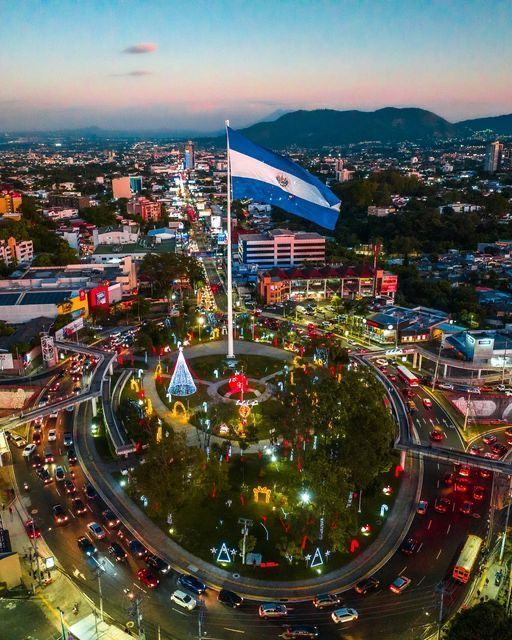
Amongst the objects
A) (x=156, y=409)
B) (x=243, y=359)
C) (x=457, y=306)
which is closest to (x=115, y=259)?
(x=243, y=359)

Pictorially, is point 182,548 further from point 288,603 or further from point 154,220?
point 154,220

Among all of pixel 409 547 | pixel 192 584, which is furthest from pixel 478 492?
pixel 192 584

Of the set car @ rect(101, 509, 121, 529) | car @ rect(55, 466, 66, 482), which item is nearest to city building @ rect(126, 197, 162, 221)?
car @ rect(55, 466, 66, 482)

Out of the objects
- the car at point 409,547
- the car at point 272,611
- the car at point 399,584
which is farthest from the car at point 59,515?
the car at point 409,547

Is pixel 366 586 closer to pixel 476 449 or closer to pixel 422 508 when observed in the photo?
pixel 422 508

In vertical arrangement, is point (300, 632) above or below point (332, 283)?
below

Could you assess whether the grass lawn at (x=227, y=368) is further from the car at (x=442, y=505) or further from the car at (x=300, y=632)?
the car at (x=300, y=632)
